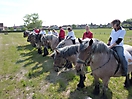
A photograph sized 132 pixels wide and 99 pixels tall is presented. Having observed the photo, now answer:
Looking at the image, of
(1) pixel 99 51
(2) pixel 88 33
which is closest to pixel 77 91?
(1) pixel 99 51

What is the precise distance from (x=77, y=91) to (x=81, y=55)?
2557 millimetres

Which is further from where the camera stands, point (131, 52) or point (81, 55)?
point (131, 52)

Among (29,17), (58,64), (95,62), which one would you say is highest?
(29,17)

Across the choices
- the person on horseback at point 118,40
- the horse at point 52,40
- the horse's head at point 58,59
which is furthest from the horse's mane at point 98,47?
the horse at point 52,40

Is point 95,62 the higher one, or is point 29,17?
point 29,17

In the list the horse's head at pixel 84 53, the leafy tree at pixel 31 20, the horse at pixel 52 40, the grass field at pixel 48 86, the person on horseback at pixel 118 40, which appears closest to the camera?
the horse's head at pixel 84 53

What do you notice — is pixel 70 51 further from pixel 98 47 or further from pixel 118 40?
pixel 118 40

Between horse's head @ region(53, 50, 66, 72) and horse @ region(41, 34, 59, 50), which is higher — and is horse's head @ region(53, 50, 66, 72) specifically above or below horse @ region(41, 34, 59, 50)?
below

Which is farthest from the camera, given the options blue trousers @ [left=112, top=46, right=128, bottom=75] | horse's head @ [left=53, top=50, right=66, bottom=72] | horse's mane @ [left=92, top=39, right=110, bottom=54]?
horse's head @ [left=53, top=50, right=66, bottom=72]

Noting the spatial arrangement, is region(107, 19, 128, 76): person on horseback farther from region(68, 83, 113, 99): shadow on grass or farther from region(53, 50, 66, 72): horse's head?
region(53, 50, 66, 72): horse's head

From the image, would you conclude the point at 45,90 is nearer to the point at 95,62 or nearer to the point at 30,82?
the point at 30,82

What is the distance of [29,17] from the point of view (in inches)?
3740

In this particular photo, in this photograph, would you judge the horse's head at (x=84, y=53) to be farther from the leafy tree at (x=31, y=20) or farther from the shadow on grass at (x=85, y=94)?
the leafy tree at (x=31, y=20)

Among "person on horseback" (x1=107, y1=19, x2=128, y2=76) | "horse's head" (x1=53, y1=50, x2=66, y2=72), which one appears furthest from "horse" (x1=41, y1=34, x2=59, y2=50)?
"person on horseback" (x1=107, y1=19, x2=128, y2=76)
